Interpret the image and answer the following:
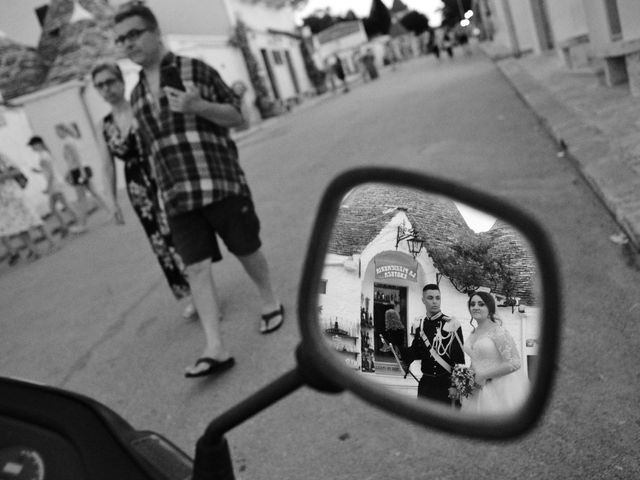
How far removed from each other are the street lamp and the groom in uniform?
59mm

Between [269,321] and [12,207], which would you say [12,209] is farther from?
[269,321]

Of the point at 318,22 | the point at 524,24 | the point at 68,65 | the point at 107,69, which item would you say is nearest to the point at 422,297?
the point at 107,69

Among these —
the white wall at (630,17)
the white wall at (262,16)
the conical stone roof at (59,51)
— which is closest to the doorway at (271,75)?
the white wall at (262,16)

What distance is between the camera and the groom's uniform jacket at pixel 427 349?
2.97ft

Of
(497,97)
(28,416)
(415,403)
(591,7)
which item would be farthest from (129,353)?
(497,97)

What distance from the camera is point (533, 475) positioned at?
2.02 metres

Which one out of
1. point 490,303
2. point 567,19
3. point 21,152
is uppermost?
point 21,152

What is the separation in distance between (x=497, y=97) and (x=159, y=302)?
7.98 metres

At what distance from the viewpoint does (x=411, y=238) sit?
0.92m

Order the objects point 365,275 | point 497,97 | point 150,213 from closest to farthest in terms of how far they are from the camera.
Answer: point 365,275 < point 150,213 < point 497,97

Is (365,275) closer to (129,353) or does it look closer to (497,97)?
(129,353)

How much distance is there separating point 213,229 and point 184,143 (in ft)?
1.84

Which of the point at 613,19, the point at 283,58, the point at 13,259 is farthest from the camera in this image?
the point at 283,58

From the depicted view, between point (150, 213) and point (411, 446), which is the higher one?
point (150, 213)
